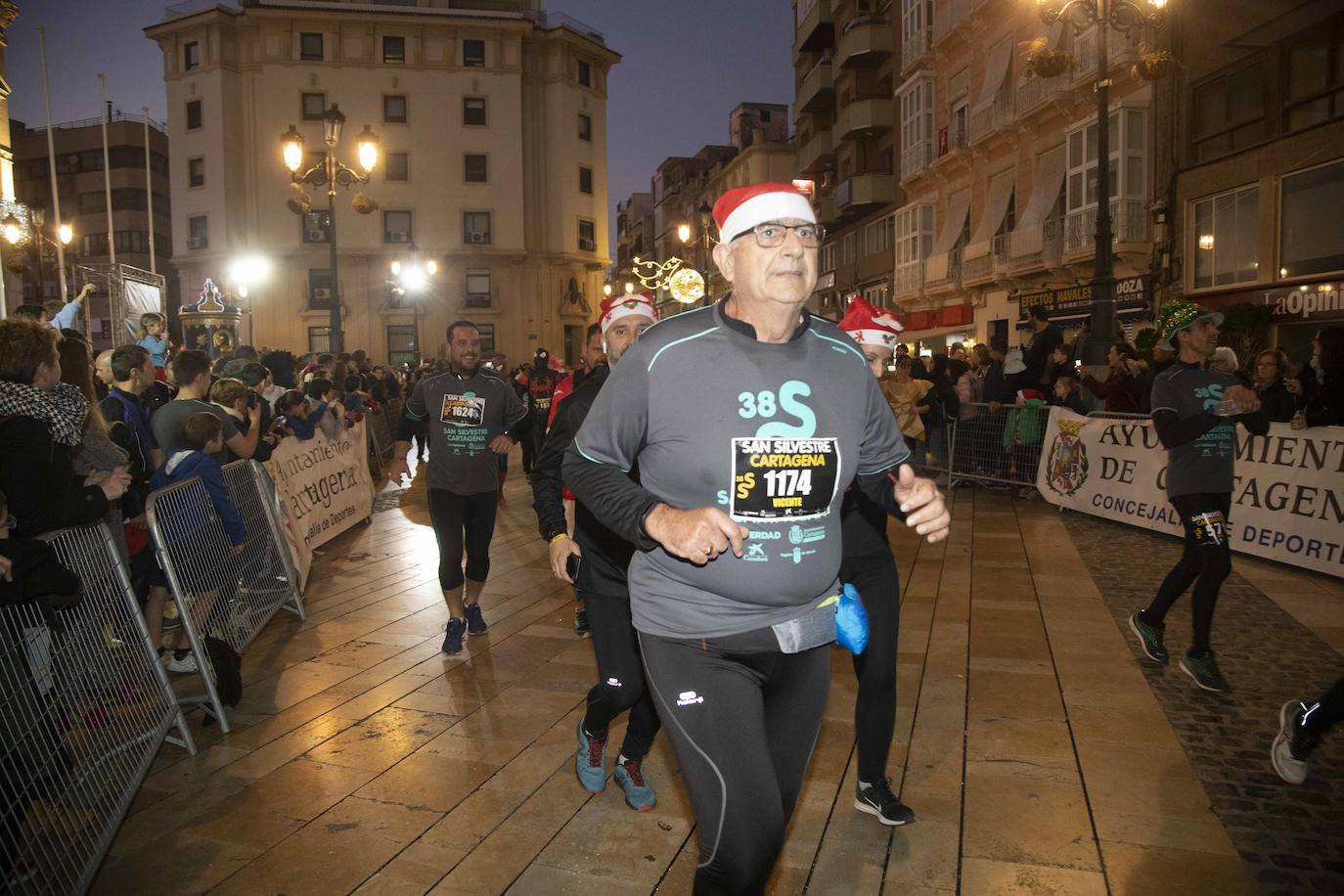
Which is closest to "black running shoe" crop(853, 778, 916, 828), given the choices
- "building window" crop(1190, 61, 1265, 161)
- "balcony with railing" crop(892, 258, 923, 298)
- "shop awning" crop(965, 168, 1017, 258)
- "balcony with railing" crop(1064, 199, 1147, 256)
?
"building window" crop(1190, 61, 1265, 161)

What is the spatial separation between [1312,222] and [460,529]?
60.0 ft

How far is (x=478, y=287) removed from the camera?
163 ft

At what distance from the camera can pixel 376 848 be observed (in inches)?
145

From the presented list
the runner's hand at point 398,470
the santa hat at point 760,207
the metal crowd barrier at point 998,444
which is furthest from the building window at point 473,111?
the santa hat at point 760,207

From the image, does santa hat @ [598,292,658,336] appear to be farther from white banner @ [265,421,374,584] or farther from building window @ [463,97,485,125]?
building window @ [463,97,485,125]

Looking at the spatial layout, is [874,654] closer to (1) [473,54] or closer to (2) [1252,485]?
(2) [1252,485]

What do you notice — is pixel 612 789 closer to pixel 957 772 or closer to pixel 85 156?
pixel 957 772

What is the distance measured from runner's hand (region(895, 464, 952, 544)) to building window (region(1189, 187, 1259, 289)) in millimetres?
19962

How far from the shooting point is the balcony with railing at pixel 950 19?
28766mm

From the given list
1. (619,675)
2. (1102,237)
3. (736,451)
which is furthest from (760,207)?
(1102,237)

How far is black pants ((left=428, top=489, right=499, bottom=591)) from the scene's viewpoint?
636cm

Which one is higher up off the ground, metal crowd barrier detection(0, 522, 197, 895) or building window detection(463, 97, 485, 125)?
building window detection(463, 97, 485, 125)

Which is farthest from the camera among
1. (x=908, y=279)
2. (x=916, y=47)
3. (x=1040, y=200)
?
(x=908, y=279)

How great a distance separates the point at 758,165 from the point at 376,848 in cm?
5790
